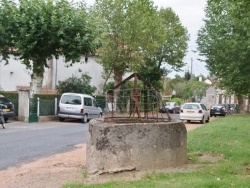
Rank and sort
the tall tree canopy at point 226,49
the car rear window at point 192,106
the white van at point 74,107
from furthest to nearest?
the tall tree canopy at point 226,49 < the car rear window at point 192,106 < the white van at point 74,107

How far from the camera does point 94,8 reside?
128 feet

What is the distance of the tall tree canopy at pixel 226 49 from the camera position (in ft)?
113

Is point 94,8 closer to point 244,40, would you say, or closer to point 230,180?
point 244,40

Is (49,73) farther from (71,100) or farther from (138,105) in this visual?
(138,105)

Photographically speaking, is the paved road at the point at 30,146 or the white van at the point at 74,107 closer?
the paved road at the point at 30,146

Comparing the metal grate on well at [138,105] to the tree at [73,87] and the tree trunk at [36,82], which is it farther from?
the tree at [73,87]

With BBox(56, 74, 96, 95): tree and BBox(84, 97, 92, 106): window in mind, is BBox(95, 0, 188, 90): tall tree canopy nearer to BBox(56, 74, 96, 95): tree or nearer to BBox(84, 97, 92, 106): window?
BBox(56, 74, 96, 95): tree

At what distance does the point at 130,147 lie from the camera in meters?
8.59

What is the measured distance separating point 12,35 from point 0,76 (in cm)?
1496

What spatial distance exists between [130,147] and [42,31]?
60.5ft

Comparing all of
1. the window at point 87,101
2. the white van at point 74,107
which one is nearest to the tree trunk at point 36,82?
the white van at point 74,107

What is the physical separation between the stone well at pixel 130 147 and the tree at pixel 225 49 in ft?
83.3

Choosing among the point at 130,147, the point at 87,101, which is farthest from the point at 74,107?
the point at 130,147

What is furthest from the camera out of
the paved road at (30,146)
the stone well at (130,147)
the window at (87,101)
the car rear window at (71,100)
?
the window at (87,101)
